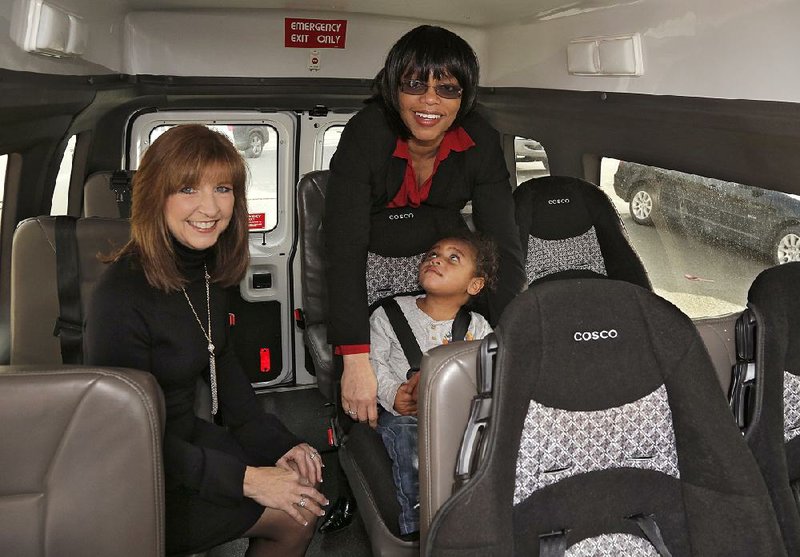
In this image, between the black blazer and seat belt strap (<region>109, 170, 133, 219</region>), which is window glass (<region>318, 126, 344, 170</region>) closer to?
seat belt strap (<region>109, 170, 133, 219</region>)

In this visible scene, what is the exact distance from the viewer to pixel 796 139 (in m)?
2.58

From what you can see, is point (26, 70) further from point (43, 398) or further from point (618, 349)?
point (618, 349)

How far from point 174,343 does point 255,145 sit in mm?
3225

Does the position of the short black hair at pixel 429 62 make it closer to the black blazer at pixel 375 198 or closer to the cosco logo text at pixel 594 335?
the black blazer at pixel 375 198

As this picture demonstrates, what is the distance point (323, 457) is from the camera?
4.64 m

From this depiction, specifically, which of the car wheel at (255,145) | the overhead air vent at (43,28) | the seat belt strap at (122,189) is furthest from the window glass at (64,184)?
the overhead air vent at (43,28)

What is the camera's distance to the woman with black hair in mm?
2756

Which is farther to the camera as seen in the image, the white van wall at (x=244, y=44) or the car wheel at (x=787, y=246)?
the white van wall at (x=244, y=44)

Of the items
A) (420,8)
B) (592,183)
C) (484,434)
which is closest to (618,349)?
(484,434)

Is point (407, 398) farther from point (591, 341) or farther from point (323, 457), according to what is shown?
point (323, 457)

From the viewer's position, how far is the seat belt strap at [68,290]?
305 centimetres

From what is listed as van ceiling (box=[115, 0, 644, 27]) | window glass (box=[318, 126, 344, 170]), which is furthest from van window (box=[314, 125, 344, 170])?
van ceiling (box=[115, 0, 644, 27])

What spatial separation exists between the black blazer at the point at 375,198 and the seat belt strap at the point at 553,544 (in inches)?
42.0

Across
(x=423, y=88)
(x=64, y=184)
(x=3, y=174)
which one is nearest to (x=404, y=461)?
(x=423, y=88)
